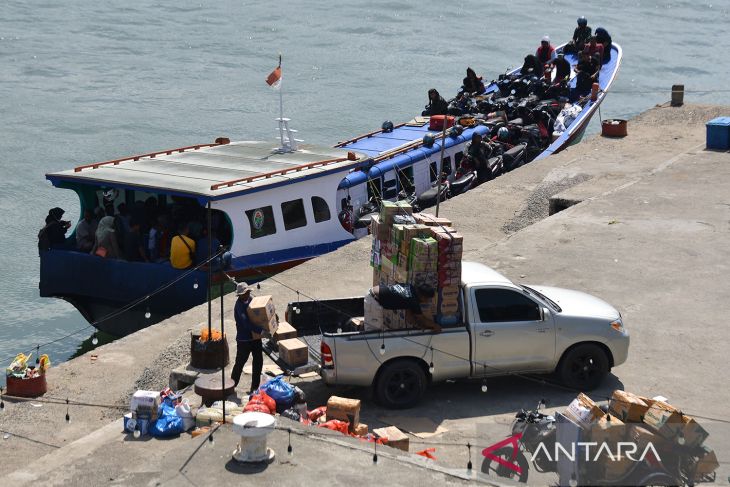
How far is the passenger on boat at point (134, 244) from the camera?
1800 centimetres

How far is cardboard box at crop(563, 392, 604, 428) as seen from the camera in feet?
32.6

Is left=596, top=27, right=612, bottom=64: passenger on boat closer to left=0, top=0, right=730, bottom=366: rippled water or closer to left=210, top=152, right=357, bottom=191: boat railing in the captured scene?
left=0, top=0, right=730, bottom=366: rippled water

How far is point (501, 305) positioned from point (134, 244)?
7919 millimetres

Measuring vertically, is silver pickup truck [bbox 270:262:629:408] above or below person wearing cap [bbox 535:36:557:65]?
below

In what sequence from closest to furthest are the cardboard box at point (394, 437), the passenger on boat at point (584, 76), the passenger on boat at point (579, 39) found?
1. the cardboard box at point (394, 437)
2. the passenger on boat at point (584, 76)
3. the passenger on boat at point (579, 39)

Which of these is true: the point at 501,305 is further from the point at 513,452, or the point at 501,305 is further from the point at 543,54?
the point at 543,54

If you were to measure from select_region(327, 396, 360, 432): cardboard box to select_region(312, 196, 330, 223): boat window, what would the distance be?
8835 mm

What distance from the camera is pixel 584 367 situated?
12.3m

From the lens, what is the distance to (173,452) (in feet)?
30.9

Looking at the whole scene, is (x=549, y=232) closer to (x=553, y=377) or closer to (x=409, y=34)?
(x=553, y=377)

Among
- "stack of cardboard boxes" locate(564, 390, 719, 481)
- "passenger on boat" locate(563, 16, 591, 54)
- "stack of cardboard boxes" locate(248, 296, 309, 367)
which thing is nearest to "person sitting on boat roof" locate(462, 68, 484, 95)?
"passenger on boat" locate(563, 16, 591, 54)

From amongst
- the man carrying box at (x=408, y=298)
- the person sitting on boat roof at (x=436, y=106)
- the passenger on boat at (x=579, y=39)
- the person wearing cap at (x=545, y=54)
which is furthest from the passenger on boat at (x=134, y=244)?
the passenger on boat at (x=579, y=39)

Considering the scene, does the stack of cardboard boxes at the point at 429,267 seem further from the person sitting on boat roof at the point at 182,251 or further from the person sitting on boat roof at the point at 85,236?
the person sitting on boat roof at the point at 85,236

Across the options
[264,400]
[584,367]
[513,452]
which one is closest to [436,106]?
[584,367]
